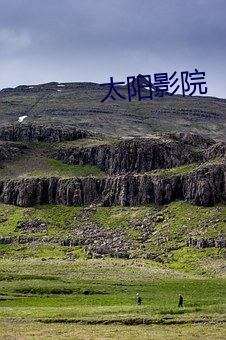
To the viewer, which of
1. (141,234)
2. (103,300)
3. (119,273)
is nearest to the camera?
(103,300)

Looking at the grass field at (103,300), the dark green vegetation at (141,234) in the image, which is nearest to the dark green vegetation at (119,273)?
the grass field at (103,300)

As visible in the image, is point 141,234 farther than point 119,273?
Yes

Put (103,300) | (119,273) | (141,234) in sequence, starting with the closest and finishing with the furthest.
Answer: (103,300), (119,273), (141,234)

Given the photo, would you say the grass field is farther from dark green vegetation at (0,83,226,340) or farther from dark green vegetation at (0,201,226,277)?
dark green vegetation at (0,201,226,277)

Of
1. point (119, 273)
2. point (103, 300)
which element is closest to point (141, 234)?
point (119, 273)

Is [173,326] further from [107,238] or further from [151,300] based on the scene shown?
[107,238]

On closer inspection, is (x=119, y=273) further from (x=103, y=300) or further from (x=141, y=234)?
(x=141, y=234)

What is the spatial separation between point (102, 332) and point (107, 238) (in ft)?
421

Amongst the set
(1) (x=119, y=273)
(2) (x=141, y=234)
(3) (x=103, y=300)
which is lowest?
(1) (x=119, y=273)

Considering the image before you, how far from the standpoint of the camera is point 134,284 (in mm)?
108125

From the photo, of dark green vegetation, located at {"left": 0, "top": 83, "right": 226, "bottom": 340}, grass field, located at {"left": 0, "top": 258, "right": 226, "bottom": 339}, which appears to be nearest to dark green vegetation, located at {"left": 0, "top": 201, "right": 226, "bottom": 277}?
dark green vegetation, located at {"left": 0, "top": 83, "right": 226, "bottom": 340}

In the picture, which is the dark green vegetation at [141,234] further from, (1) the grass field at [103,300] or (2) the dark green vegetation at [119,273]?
(1) the grass field at [103,300]

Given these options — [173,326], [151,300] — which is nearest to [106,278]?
[151,300]

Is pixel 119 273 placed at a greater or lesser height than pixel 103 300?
lesser
